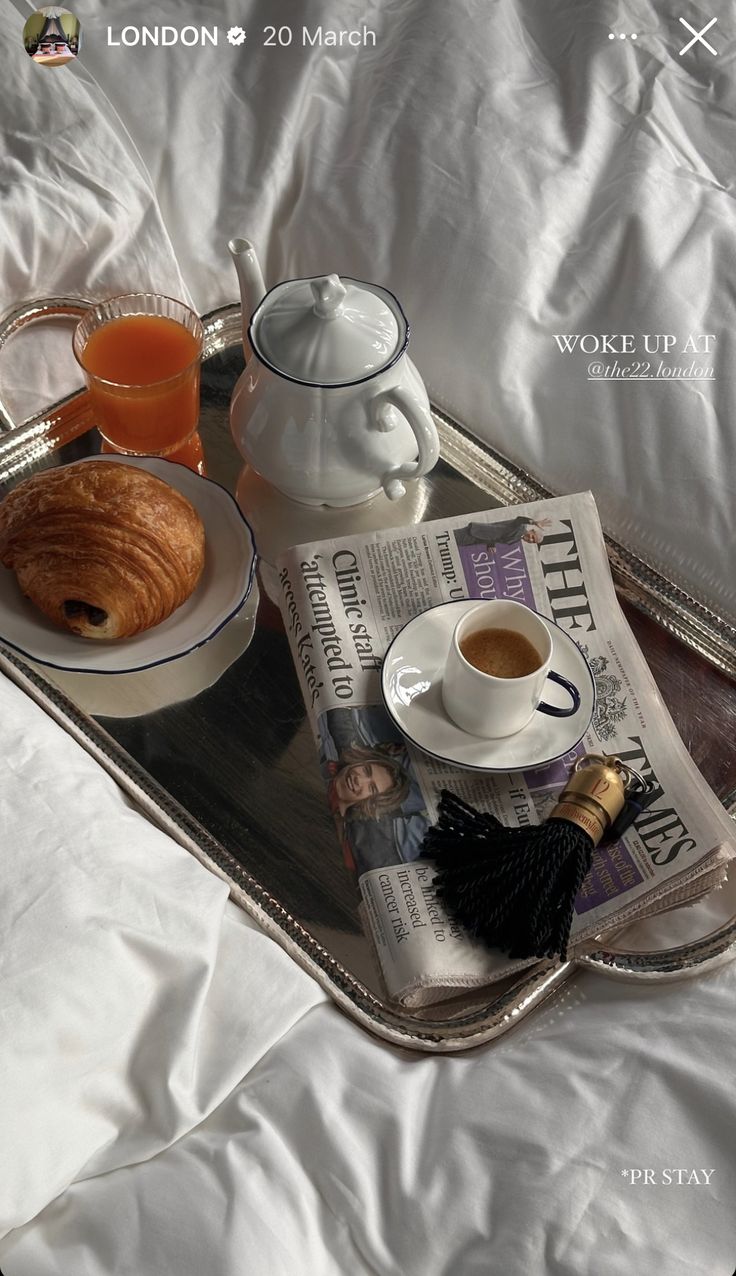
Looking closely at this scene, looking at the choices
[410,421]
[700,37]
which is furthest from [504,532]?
[700,37]

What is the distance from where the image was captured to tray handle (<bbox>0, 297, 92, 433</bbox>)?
38.6 inches

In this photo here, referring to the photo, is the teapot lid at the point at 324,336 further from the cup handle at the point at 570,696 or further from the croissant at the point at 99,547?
the cup handle at the point at 570,696

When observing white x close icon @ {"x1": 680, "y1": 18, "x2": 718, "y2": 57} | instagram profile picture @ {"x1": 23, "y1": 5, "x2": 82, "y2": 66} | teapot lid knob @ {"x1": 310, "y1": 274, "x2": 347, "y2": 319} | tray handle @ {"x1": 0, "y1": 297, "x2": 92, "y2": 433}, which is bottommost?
tray handle @ {"x1": 0, "y1": 297, "x2": 92, "y2": 433}

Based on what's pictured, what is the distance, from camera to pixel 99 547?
29.2 inches

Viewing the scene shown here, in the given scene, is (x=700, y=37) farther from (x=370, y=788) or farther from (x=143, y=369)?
(x=370, y=788)

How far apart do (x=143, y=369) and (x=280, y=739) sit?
12.9 inches

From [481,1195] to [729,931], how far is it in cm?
23

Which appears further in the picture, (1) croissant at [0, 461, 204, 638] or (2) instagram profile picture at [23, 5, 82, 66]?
(2) instagram profile picture at [23, 5, 82, 66]

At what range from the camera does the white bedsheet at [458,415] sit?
561 millimetres

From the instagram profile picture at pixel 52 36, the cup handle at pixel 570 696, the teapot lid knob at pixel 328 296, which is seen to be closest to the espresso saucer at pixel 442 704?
the cup handle at pixel 570 696

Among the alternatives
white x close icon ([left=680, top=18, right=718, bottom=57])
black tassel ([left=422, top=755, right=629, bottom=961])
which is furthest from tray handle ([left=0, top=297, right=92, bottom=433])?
white x close icon ([left=680, top=18, right=718, bottom=57])

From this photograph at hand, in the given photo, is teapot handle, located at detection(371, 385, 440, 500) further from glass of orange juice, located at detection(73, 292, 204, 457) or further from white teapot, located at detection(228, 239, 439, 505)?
glass of orange juice, located at detection(73, 292, 204, 457)

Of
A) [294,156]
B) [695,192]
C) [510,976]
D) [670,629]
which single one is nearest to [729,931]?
[510,976]

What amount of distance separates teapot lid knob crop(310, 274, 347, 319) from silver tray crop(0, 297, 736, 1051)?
0.18 metres
